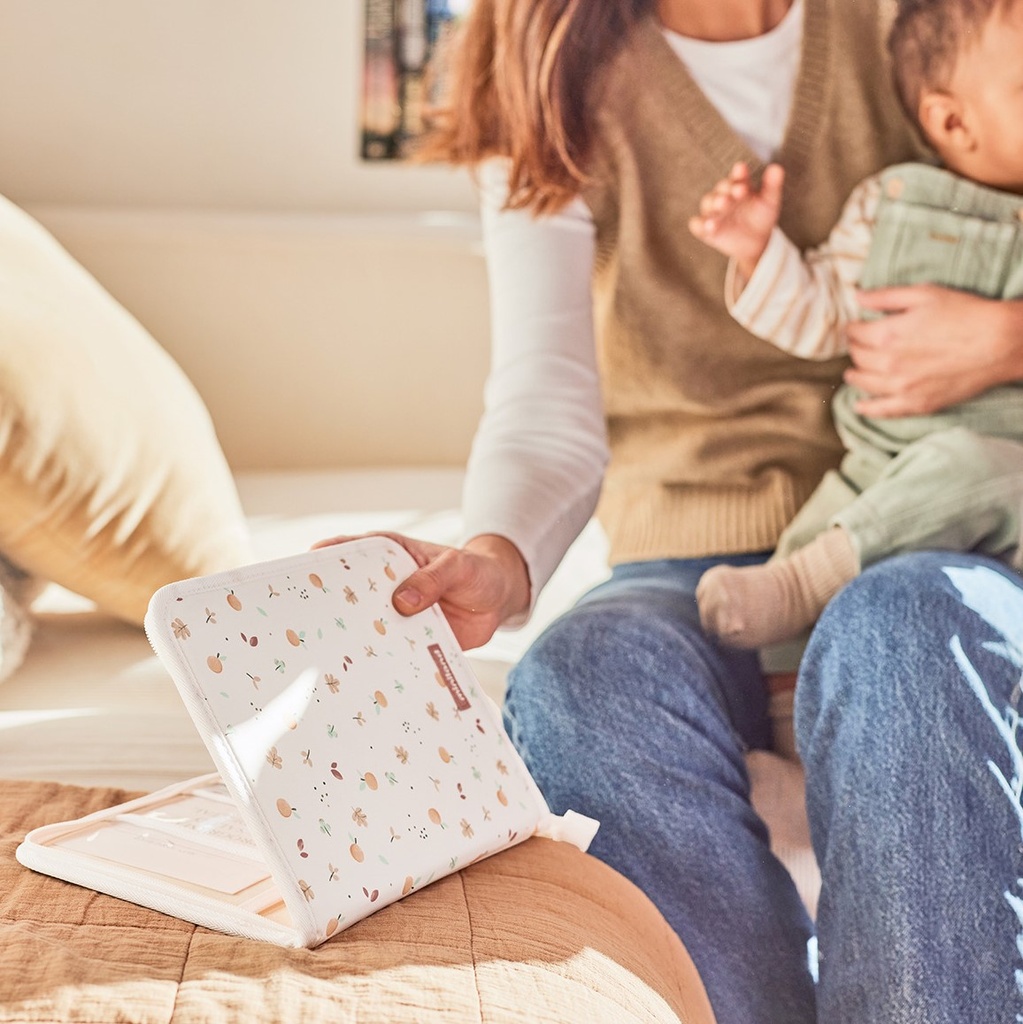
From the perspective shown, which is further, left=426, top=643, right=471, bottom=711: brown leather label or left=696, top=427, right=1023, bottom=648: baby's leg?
left=696, top=427, right=1023, bottom=648: baby's leg

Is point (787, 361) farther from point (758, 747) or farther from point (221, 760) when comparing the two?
point (221, 760)

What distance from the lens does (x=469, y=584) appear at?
1.94ft

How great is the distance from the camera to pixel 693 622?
663mm

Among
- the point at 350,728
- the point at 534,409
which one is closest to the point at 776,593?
the point at 534,409

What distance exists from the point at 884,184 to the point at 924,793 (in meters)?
0.41

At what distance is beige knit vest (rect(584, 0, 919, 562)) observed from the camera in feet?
2.53

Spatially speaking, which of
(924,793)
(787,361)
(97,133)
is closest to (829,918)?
(924,793)

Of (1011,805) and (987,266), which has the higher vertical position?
(987,266)

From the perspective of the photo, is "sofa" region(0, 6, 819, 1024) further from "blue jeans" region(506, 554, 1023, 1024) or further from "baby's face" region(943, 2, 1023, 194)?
"baby's face" region(943, 2, 1023, 194)

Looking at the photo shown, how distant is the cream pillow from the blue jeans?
0.22m

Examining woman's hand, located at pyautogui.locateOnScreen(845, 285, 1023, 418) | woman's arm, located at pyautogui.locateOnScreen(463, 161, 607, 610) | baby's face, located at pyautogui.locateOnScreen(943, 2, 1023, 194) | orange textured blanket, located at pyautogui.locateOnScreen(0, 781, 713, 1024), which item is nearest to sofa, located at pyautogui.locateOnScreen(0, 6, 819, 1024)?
orange textured blanket, located at pyautogui.locateOnScreen(0, 781, 713, 1024)

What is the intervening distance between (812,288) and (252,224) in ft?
1.51

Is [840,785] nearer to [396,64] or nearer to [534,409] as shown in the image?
[534,409]

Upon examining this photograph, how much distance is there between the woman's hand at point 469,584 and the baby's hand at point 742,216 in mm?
232
